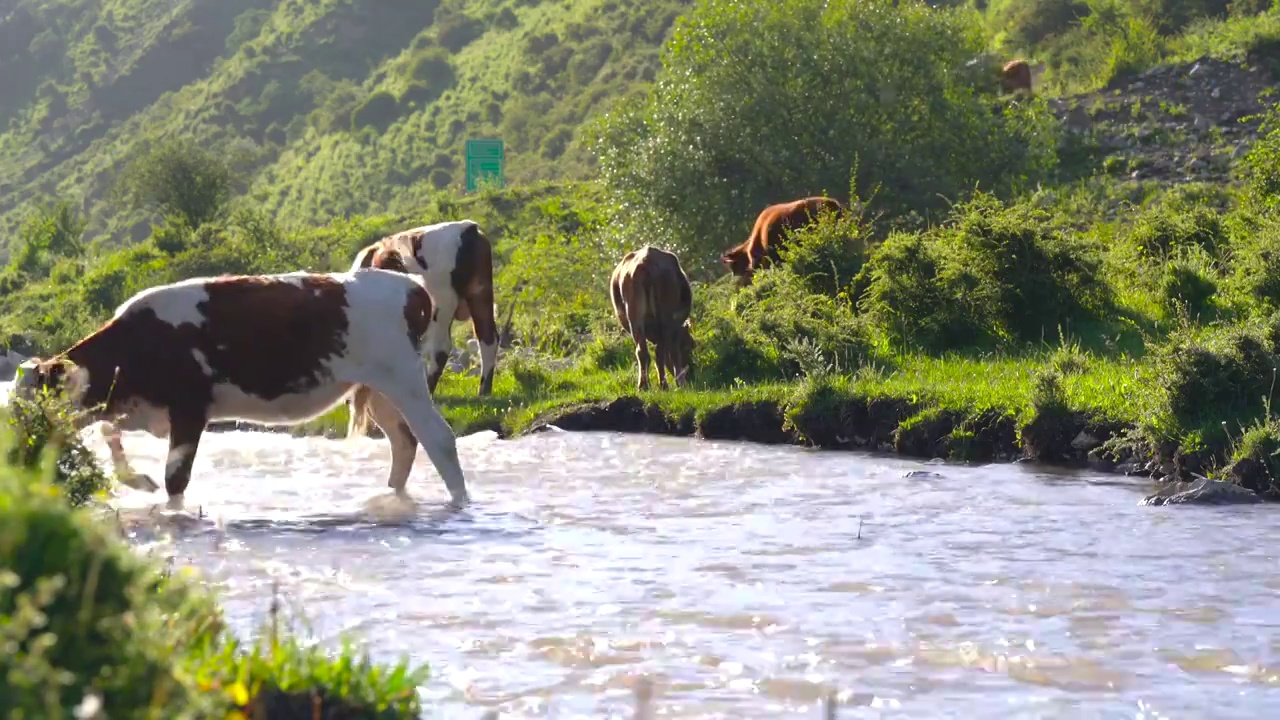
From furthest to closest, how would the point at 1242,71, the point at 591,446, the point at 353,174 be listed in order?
the point at 353,174 < the point at 1242,71 < the point at 591,446

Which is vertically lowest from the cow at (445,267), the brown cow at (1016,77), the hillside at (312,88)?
the cow at (445,267)

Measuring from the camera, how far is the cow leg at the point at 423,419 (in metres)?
11.2

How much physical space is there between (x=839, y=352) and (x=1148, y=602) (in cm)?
946

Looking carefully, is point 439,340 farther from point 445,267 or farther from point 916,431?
point 916,431

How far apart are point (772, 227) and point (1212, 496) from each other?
11.6 metres

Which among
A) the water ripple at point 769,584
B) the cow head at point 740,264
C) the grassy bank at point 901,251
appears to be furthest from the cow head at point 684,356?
the water ripple at point 769,584

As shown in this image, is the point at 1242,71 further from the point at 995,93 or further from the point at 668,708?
the point at 668,708

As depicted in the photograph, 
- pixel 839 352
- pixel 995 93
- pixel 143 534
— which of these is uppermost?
pixel 995 93

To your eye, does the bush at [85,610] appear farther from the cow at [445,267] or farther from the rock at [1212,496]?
the cow at [445,267]

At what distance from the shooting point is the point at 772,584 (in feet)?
27.5

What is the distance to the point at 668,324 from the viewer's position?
58.7 ft

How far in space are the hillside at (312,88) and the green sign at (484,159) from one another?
14.3 ft

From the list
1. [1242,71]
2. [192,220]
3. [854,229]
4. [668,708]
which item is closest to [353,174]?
[192,220]

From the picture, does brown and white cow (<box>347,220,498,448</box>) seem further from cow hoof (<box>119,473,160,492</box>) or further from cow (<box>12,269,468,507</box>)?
cow hoof (<box>119,473,160,492</box>)
